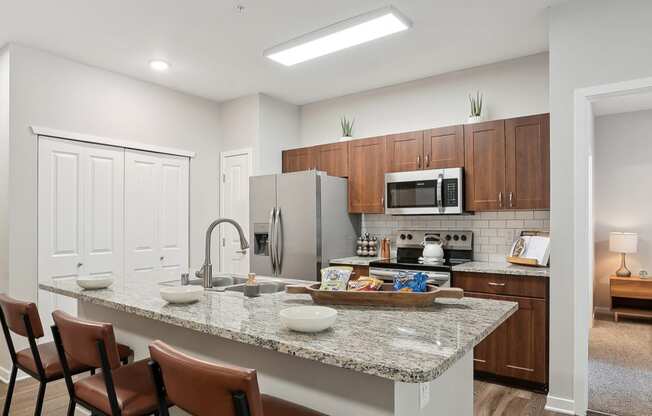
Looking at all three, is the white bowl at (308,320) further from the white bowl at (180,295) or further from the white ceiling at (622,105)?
the white ceiling at (622,105)

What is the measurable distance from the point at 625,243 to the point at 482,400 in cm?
350

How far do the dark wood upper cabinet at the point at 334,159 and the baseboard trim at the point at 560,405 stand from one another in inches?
107

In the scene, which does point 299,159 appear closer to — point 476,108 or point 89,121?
point 476,108

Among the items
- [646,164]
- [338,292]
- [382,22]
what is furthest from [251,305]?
[646,164]

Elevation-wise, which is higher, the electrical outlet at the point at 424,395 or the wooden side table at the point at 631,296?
the electrical outlet at the point at 424,395

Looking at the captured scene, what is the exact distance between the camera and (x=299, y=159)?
496 centimetres

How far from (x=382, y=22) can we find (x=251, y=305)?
2171 millimetres

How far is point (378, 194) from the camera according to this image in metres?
4.38

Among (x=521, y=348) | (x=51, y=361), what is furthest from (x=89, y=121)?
(x=521, y=348)

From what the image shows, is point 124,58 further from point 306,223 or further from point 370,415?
point 370,415

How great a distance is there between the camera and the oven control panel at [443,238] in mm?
4098

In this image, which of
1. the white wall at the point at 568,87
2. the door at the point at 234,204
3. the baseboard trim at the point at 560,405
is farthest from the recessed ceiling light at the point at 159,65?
the baseboard trim at the point at 560,405

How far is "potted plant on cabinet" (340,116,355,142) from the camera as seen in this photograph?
477 cm

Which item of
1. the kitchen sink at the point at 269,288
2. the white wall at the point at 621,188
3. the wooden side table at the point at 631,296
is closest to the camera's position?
the kitchen sink at the point at 269,288
